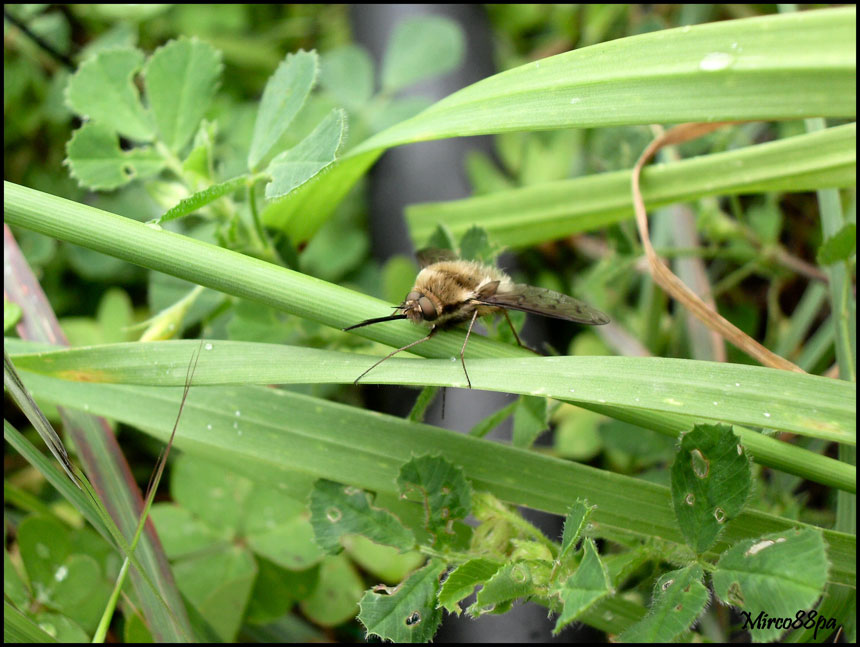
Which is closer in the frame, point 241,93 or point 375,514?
point 375,514

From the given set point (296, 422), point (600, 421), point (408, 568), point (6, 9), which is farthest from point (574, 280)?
point (6, 9)

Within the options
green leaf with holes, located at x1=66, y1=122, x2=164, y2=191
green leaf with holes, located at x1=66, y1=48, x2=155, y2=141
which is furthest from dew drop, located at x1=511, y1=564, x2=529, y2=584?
green leaf with holes, located at x1=66, y1=48, x2=155, y2=141

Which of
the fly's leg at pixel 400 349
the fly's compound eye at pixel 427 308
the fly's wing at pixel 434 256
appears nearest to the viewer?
the fly's leg at pixel 400 349

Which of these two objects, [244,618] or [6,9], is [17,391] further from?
[6,9]

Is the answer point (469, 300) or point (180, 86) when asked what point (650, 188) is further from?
point (180, 86)

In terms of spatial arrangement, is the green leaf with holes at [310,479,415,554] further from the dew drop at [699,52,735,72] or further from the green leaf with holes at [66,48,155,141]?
the green leaf with holes at [66,48,155,141]

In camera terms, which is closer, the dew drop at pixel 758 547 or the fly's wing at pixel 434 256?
the dew drop at pixel 758 547

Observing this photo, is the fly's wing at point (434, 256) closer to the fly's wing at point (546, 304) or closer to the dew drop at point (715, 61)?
the fly's wing at point (546, 304)

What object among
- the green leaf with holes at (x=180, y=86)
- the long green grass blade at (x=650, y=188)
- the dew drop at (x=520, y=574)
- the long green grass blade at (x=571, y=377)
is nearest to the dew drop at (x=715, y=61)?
the long green grass blade at (x=571, y=377)
